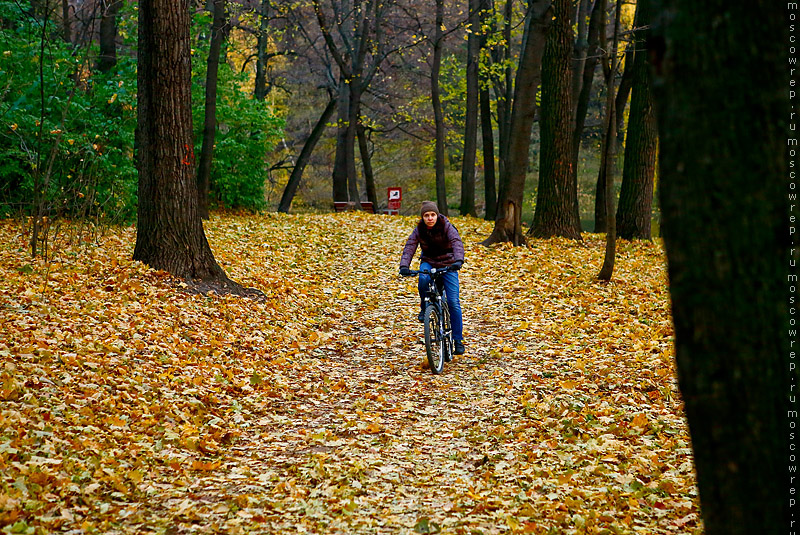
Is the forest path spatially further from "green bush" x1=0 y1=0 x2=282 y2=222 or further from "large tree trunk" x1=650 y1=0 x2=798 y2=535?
"green bush" x1=0 y1=0 x2=282 y2=222

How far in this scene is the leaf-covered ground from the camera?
4.54m

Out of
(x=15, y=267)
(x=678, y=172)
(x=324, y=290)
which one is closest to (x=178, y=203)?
(x=15, y=267)

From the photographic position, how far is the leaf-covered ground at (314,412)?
14.9ft

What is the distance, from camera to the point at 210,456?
5719mm

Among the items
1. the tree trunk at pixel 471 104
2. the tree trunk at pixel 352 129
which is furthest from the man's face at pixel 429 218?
the tree trunk at pixel 352 129

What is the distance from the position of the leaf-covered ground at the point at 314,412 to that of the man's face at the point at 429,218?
69.5 inches

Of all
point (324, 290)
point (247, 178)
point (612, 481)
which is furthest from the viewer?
point (247, 178)

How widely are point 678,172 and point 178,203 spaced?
29.2 feet

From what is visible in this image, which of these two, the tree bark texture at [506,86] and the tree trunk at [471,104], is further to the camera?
the tree bark texture at [506,86]

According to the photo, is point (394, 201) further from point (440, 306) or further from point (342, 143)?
point (440, 306)

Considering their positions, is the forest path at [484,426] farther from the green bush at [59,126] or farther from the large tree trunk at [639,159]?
the large tree trunk at [639,159]

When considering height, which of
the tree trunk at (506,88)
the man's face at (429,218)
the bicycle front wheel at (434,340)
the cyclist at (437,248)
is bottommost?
the bicycle front wheel at (434,340)

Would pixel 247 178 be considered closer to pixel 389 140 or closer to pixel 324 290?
pixel 324 290

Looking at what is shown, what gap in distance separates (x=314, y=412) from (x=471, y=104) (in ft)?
62.0
